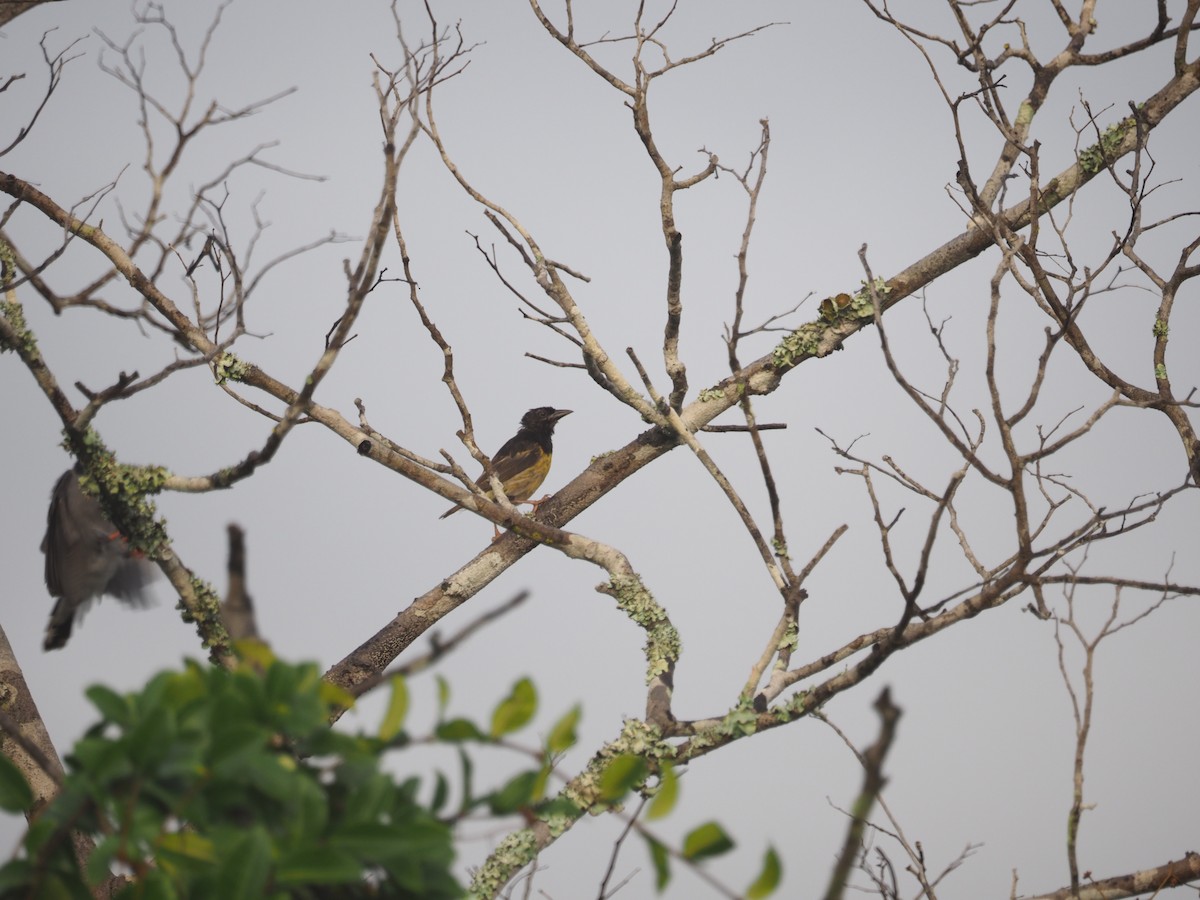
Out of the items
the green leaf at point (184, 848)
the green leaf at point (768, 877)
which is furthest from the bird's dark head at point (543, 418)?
the green leaf at point (184, 848)

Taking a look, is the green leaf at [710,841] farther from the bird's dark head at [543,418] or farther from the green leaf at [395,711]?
the bird's dark head at [543,418]

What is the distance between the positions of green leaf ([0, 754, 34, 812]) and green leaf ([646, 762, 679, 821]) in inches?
32.2

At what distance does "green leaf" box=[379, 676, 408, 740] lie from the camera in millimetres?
1513

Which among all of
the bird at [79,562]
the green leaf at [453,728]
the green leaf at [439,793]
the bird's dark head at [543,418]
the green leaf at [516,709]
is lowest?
the green leaf at [439,793]

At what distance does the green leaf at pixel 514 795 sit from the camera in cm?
154

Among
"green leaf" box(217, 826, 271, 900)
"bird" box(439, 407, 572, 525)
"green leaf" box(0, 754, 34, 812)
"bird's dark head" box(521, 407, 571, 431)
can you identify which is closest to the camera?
"green leaf" box(217, 826, 271, 900)

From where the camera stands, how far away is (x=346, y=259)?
3.45m

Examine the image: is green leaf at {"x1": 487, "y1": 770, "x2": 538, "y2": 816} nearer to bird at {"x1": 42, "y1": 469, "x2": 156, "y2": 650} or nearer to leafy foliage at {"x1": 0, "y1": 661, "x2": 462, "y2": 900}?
leafy foliage at {"x1": 0, "y1": 661, "x2": 462, "y2": 900}

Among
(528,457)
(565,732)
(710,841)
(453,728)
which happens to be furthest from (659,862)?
(528,457)

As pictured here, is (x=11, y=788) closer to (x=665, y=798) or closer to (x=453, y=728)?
(x=453, y=728)

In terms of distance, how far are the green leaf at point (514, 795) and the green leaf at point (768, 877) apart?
32 centimetres

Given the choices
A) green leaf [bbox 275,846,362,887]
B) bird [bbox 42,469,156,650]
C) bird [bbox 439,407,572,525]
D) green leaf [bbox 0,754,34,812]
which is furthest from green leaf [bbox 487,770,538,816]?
bird [bbox 439,407,572,525]

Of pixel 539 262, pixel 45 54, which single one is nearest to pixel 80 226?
pixel 45 54

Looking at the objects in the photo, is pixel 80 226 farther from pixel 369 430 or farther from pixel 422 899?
pixel 422 899
